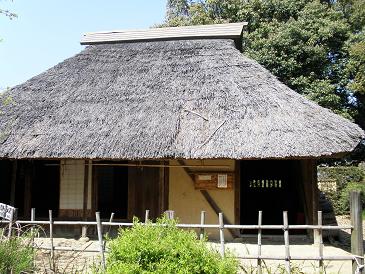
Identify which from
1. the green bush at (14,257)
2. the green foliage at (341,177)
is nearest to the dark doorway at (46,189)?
the green bush at (14,257)

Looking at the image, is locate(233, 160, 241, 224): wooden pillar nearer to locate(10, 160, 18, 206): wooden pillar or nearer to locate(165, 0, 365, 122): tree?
locate(10, 160, 18, 206): wooden pillar

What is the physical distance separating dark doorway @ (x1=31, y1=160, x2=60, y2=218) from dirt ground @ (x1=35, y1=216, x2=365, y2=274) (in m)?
2.22

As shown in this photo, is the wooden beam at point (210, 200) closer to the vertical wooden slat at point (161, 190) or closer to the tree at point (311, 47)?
the vertical wooden slat at point (161, 190)

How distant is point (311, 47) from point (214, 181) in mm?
8980

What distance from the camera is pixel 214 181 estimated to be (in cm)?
890

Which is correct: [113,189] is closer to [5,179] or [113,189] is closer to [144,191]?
[144,191]

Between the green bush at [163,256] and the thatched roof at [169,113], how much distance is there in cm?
351

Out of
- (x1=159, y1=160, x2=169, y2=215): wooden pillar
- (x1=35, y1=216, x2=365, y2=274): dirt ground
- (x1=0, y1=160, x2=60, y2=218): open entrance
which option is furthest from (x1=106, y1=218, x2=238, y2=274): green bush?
(x1=0, y1=160, x2=60, y2=218): open entrance

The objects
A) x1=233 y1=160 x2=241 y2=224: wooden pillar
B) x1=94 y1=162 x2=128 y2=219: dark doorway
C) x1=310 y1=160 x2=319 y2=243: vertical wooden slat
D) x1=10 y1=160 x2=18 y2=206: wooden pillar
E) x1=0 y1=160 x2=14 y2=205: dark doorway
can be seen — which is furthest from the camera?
x1=94 y1=162 x2=128 y2=219: dark doorway

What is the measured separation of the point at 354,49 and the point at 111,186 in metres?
9.10

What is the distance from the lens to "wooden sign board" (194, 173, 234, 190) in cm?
886

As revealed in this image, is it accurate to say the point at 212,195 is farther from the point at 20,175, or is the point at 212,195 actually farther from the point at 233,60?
the point at 20,175

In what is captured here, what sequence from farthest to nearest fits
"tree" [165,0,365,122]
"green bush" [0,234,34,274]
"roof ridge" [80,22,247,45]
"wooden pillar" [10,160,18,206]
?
"tree" [165,0,365,122] < "roof ridge" [80,22,247,45] < "wooden pillar" [10,160,18,206] < "green bush" [0,234,34,274]

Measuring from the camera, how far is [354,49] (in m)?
14.1
